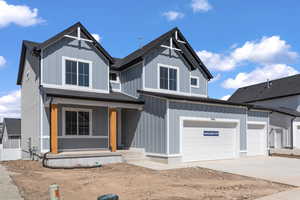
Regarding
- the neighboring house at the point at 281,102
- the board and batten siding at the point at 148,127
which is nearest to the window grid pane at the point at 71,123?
the board and batten siding at the point at 148,127

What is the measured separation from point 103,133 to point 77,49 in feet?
16.7

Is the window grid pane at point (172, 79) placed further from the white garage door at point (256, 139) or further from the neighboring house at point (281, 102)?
the neighboring house at point (281, 102)

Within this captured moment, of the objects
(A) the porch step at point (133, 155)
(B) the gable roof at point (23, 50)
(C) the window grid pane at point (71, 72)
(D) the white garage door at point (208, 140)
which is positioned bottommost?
(A) the porch step at point (133, 155)

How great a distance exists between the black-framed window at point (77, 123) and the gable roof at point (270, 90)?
76.4ft

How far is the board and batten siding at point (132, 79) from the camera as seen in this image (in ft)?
57.1

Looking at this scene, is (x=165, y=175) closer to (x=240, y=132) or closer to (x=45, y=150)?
(x=45, y=150)

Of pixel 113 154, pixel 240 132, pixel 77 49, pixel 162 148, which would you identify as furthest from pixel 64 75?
pixel 240 132

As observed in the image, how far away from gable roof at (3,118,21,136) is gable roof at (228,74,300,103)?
2876cm

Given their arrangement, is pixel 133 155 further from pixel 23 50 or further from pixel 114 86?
pixel 23 50

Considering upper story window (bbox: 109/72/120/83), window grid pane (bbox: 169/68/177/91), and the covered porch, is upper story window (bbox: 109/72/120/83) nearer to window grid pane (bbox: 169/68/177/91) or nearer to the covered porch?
the covered porch

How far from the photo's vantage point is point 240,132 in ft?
56.4

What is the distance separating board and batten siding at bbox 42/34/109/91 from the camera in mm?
15328

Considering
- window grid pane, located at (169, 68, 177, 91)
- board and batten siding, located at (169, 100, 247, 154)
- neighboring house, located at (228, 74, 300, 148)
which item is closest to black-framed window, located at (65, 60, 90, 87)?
window grid pane, located at (169, 68, 177, 91)

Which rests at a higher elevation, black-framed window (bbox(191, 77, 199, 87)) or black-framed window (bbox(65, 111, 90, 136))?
black-framed window (bbox(191, 77, 199, 87))
